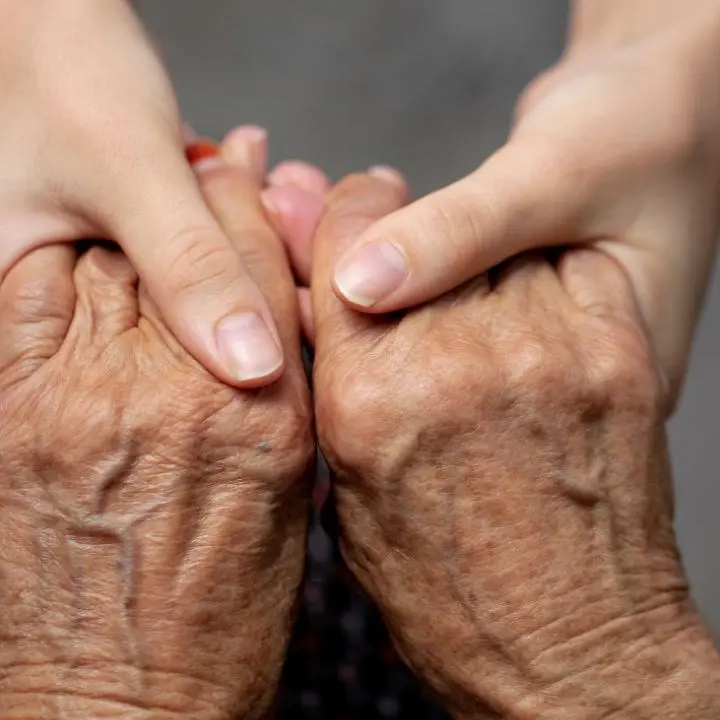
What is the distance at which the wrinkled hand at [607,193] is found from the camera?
810mm

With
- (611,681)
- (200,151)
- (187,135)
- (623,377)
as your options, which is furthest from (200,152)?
(611,681)

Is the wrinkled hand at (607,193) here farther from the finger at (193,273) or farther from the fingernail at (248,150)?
the fingernail at (248,150)

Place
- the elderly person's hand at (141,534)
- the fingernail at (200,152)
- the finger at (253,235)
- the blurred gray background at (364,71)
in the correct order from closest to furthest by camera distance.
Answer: the elderly person's hand at (141,534) < the finger at (253,235) < the fingernail at (200,152) < the blurred gray background at (364,71)

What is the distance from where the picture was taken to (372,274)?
79cm

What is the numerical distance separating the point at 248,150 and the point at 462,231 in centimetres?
39

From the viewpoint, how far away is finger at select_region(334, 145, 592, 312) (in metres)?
0.80

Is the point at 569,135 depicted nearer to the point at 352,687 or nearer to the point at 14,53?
the point at 14,53

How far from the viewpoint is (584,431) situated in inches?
31.9

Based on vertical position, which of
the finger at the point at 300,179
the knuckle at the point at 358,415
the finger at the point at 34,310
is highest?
the finger at the point at 300,179

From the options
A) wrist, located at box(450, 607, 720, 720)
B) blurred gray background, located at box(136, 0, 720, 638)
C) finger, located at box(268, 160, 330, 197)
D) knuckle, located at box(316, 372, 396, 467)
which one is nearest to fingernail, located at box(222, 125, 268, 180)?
finger, located at box(268, 160, 330, 197)

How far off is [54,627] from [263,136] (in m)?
0.61

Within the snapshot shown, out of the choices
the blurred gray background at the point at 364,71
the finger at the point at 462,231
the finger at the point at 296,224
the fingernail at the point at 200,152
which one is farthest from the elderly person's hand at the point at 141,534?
the blurred gray background at the point at 364,71

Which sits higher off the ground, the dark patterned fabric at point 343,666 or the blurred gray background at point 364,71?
the blurred gray background at point 364,71

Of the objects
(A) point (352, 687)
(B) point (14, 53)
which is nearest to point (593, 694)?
(A) point (352, 687)
